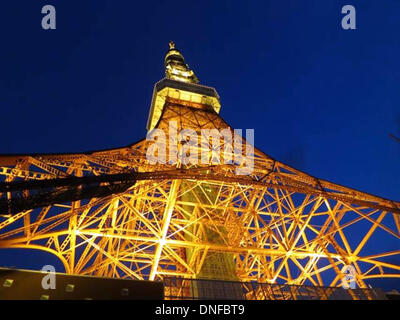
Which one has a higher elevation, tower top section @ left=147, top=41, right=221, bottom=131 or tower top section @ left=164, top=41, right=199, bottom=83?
tower top section @ left=164, top=41, right=199, bottom=83

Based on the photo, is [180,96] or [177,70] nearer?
[180,96]

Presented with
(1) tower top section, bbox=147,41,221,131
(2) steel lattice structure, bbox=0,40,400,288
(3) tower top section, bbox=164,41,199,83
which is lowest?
(2) steel lattice structure, bbox=0,40,400,288

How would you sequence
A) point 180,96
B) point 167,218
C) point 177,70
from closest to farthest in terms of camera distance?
point 167,218, point 180,96, point 177,70

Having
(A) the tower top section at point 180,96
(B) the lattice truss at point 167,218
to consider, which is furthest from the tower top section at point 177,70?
(B) the lattice truss at point 167,218

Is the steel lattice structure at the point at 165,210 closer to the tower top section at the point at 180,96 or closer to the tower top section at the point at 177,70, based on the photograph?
the tower top section at the point at 180,96

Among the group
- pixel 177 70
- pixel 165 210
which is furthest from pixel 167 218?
pixel 177 70

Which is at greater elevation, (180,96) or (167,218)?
(180,96)

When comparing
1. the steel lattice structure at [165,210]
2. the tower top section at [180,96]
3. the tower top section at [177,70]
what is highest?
the tower top section at [177,70]

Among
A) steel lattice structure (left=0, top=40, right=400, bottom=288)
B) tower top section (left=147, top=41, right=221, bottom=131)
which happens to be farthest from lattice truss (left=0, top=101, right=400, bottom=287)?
tower top section (left=147, top=41, right=221, bottom=131)

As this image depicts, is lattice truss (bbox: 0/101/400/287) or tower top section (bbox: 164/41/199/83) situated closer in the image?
lattice truss (bbox: 0/101/400/287)

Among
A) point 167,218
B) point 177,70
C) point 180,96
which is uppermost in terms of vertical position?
point 177,70

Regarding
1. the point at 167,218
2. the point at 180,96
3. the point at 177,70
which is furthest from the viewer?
the point at 177,70

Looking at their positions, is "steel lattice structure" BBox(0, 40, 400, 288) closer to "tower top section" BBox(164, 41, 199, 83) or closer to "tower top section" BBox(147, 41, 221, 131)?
"tower top section" BBox(147, 41, 221, 131)

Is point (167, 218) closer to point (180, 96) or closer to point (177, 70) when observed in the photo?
point (180, 96)
